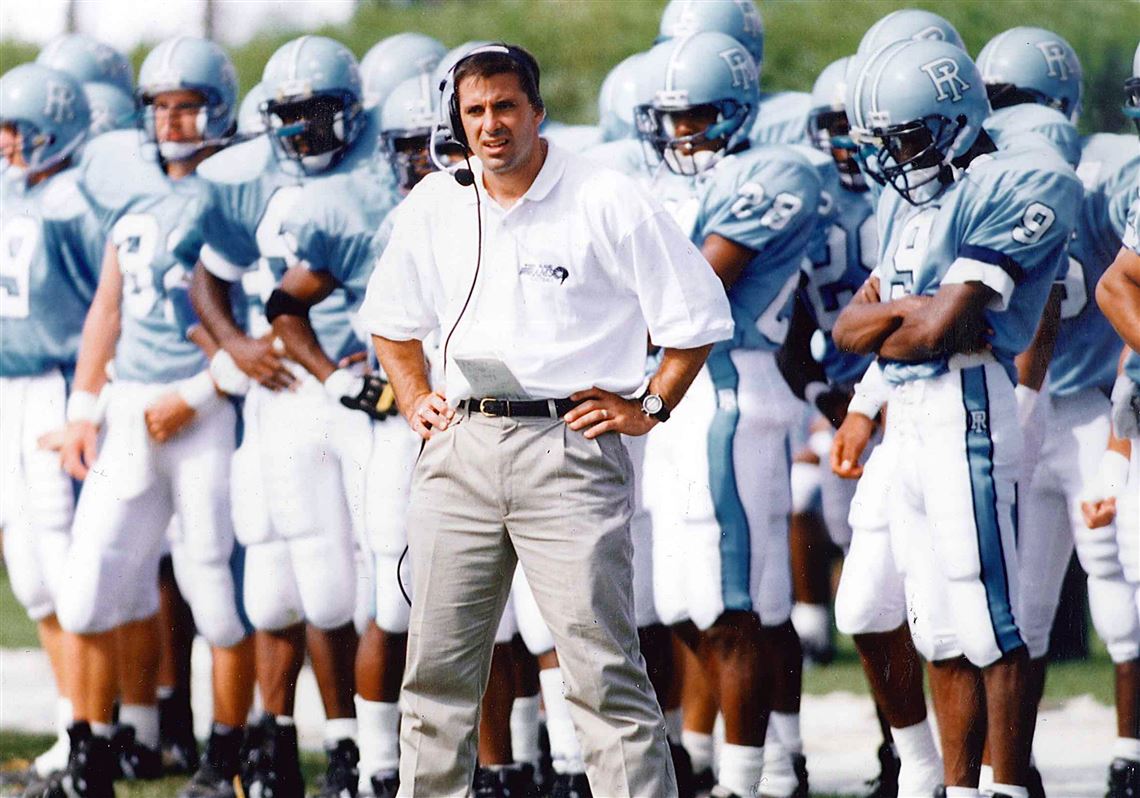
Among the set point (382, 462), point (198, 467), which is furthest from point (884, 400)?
point (198, 467)

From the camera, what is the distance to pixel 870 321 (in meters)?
4.65

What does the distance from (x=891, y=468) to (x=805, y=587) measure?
211cm

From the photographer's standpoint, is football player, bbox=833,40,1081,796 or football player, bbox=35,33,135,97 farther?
football player, bbox=35,33,135,97

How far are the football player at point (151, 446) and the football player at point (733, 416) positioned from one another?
1.22 m

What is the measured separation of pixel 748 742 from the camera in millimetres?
5016

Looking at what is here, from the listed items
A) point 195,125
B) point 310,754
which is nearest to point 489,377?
point 195,125

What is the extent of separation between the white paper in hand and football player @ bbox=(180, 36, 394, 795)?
1.40 meters

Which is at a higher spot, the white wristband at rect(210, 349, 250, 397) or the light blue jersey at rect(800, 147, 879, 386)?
the light blue jersey at rect(800, 147, 879, 386)

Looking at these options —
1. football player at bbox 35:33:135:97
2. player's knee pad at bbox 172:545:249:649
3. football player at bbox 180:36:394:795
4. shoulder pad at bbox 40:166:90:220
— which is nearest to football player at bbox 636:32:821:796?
football player at bbox 180:36:394:795

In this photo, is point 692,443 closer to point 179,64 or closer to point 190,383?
point 190,383

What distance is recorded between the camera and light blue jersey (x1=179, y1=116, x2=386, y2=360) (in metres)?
5.46

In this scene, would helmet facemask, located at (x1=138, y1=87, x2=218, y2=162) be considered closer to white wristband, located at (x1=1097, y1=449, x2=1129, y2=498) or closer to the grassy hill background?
the grassy hill background

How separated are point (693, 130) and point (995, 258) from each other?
0.92 m

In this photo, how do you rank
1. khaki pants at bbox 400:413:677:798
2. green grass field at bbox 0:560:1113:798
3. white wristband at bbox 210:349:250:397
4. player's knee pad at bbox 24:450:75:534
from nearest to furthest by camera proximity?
khaki pants at bbox 400:413:677:798 < white wristband at bbox 210:349:250:397 < green grass field at bbox 0:560:1113:798 < player's knee pad at bbox 24:450:75:534
